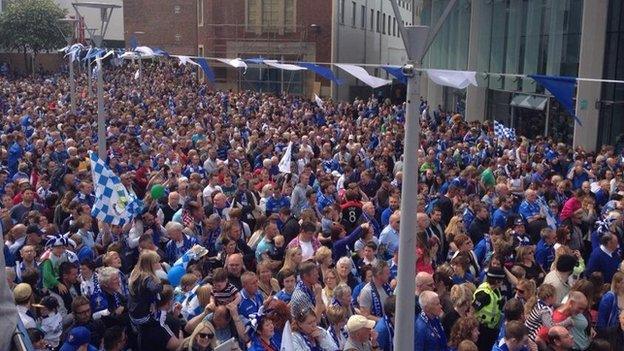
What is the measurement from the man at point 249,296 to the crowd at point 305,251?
0.02 meters

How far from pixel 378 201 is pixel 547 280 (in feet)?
14.8

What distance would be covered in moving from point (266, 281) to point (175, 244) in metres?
1.98

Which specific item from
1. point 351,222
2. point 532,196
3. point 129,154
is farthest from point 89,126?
point 532,196

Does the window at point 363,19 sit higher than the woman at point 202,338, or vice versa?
the window at point 363,19

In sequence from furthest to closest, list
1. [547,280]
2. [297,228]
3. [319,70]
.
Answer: [319,70]
[297,228]
[547,280]

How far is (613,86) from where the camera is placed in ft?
67.1

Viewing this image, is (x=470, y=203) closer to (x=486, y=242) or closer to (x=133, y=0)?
(x=486, y=242)

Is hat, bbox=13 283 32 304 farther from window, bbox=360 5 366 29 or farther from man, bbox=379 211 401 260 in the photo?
window, bbox=360 5 366 29

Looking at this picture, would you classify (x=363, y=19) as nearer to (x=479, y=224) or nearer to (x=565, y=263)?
(x=479, y=224)

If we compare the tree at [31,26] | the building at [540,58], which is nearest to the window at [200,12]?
the tree at [31,26]

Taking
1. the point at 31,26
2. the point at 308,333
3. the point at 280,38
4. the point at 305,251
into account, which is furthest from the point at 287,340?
the point at 31,26

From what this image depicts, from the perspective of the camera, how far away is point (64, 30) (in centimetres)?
5969

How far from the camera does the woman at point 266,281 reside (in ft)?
23.5

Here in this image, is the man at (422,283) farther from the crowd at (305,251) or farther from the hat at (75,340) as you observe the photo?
the hat at (75,340)
